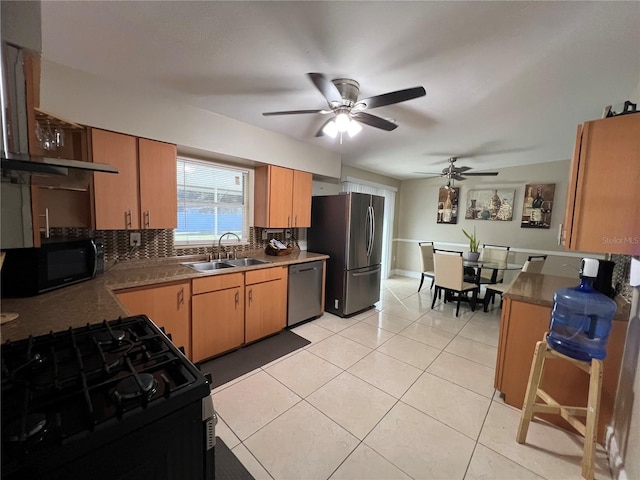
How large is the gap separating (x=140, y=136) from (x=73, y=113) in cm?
41

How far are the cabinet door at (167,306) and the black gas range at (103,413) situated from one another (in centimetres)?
98

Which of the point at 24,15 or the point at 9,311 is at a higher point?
the point at 24,15

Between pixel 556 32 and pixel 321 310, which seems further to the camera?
pixel 321 310

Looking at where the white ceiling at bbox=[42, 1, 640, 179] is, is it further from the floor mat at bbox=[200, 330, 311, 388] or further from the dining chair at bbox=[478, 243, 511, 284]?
the dining chair at bbox=[478, 243, 511, 284]

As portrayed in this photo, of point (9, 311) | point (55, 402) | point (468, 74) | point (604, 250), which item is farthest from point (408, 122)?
point (9, 311)

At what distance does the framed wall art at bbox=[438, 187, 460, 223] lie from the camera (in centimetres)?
546

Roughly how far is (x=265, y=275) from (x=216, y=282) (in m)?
0.55

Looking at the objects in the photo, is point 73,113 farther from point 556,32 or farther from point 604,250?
point 604,250

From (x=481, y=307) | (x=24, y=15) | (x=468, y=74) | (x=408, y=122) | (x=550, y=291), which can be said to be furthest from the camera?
(x=481, y=307)

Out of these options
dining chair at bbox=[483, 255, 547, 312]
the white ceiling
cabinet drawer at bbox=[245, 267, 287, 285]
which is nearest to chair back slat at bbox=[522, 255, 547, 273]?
dining chair at bbox=[483, 255, 547, 312]

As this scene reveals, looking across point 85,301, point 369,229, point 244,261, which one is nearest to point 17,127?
point 85,301

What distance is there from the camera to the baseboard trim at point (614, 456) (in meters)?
1.33

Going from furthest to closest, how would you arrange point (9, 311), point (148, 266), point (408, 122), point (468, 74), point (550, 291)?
1. point (408, 122)
2. point (148, 266)
3. point (550, 291)
4. point (468, 74)
5. point (9, 311)

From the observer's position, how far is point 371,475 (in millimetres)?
1381
